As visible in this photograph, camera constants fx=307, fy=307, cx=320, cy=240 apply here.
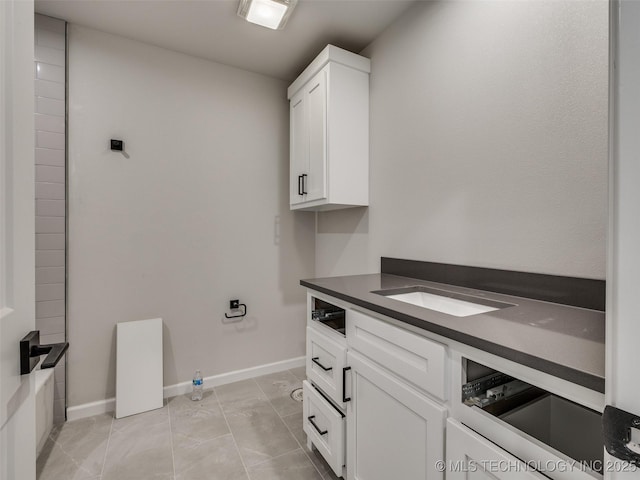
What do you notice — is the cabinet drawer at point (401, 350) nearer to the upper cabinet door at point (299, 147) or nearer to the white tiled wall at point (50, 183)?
the upper cabinet door at point (299, 147)

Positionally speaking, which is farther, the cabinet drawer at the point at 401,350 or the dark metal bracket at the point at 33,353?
the cabinet drawer at the point at 401,350

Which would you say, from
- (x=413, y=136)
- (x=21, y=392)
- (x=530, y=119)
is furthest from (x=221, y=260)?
(x=530, y=119)

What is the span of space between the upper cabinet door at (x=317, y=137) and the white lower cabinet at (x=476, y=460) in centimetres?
148

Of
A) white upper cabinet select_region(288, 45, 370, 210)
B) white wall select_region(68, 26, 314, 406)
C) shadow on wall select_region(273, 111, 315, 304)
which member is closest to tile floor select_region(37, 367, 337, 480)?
white wall select_region(68, 26, 314, 406)

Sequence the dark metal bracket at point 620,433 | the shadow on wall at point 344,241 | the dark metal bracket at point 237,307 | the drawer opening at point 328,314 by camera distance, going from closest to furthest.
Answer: the dark metal bracket at point 620,433 < the drawer opening at point 328,314 < the shadow on wall at point 344,241 < the dark metal bracket at point 237,307

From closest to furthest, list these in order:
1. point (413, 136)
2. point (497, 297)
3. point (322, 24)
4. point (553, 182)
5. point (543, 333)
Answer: point (543, 333)
point (553, 182)
point (497, 297)
point (413, 136)
point (322, 24)

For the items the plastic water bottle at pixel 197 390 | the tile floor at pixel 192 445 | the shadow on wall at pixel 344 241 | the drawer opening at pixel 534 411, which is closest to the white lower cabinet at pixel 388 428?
the drawer opening at pixel 534 411

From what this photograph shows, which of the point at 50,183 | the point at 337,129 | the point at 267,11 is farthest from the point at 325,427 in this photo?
the point at 267,11

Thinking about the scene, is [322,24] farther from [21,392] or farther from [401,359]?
[21,392]

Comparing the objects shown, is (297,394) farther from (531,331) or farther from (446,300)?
(531,331)

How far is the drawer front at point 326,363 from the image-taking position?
1.35m

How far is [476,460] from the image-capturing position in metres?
0.76

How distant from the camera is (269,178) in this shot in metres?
2.68

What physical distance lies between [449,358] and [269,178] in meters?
2.16
